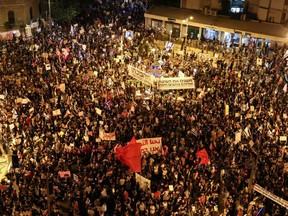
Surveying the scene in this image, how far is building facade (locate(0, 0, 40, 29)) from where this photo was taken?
122 feet

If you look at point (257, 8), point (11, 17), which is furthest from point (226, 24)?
point (11, 17)

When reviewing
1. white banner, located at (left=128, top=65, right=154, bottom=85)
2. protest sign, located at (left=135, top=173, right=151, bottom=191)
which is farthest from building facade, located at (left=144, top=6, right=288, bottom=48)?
protest sign, located at (left=135, top=173, right=151, bottom=191)

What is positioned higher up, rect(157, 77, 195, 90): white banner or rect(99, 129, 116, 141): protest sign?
rect(157, 77, 195, 90): white banner

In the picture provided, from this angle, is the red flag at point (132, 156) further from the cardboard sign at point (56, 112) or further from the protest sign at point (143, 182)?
the cardboard sign at point (56, 112)

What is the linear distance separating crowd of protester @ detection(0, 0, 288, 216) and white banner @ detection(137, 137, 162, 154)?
26cm

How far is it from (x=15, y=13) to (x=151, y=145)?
85.3 ft

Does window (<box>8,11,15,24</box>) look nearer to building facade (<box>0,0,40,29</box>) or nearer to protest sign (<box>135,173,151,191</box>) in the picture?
building facade (<box>0,0,40,29</box>)

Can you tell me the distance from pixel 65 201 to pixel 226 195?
599cm

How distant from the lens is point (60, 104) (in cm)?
2097

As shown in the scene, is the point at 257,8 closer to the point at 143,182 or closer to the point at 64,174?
the point at 143,182

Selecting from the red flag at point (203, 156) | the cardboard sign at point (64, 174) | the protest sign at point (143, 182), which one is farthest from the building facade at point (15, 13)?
the red flag at point (203, 156)

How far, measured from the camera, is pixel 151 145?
17.0 metres

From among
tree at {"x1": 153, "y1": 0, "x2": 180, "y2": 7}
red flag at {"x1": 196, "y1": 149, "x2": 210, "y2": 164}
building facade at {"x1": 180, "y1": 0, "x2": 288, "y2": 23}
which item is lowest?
red flag at {"x1": 196, "y1": 149, "x2": 210, "y2": 164}

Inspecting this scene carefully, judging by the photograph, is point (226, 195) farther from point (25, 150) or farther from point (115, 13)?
point (115, 13)
